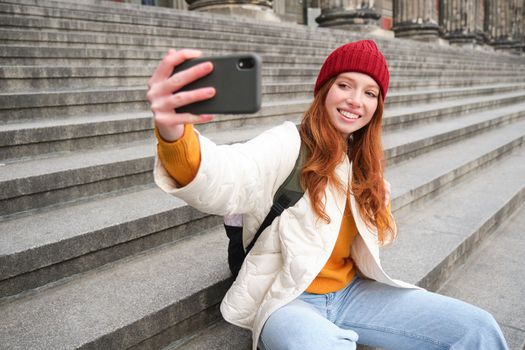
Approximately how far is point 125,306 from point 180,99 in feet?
3.60

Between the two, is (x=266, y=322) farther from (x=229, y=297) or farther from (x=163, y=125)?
(x=163, y=125)

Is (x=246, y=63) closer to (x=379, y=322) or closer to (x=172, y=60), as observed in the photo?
(x=172, y=60)

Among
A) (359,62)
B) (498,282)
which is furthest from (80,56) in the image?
(498,282)

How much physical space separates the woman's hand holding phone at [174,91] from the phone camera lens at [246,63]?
0.18ft

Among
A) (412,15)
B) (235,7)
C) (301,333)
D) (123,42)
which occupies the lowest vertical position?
(301,333)

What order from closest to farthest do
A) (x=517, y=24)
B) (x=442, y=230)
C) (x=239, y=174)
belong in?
1. (x=239, y=174)
2. (x=442, y=230)
3. (x=517, y=24)

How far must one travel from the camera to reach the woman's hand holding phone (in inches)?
32.2

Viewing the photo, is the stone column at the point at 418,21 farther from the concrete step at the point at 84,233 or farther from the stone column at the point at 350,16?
the concrete step at the point at 84,233

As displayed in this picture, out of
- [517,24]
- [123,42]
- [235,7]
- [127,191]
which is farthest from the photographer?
[517,24]

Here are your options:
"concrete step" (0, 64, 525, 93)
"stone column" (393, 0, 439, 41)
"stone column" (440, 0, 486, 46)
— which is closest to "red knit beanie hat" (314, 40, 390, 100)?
"concrete step" (0, 64, 525, 93)

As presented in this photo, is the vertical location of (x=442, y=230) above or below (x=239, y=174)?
below

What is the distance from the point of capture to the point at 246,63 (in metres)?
0.83

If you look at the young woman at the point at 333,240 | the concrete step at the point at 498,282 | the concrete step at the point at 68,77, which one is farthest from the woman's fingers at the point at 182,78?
the concrete step at the point at 68,77

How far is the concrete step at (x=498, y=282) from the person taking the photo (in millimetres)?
2221
